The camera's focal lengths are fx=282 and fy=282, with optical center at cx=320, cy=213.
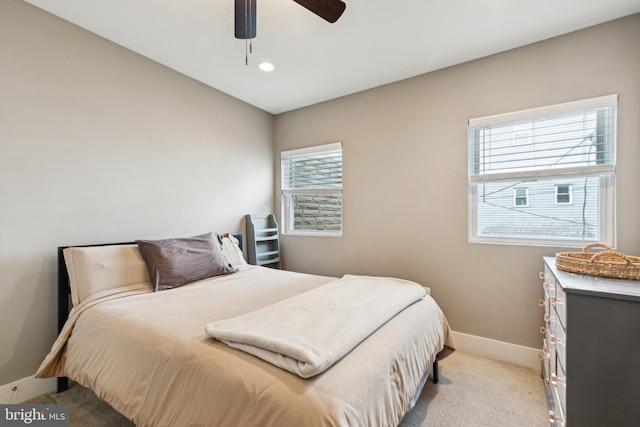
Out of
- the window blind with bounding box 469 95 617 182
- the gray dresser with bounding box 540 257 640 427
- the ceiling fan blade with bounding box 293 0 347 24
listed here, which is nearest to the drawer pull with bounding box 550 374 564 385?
the gray dresser with bounding box 540 257 640 427

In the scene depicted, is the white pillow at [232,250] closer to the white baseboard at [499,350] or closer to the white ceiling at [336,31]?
the white ceiling at [336,31]

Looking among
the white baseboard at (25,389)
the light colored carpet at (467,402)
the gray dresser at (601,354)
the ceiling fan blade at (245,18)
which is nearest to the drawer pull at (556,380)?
the gray dresser at (601,354)

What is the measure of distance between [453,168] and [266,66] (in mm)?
2006

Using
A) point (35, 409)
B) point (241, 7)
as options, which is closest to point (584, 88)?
point (241, 7)

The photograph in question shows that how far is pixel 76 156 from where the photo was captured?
6.93 ft

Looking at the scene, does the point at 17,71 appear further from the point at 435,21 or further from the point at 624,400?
the point at 624,400

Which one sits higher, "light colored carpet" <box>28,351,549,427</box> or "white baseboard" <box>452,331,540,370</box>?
"white baseboard" <box>452,331,540,370</box>

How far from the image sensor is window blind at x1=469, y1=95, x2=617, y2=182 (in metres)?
2.10

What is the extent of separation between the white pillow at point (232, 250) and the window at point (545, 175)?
7.52ft

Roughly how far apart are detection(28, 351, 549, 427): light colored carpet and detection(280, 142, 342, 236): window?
181cm

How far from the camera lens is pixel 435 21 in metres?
2.05

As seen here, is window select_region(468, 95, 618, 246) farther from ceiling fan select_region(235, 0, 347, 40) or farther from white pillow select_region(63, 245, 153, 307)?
white pillow select_region(63, 245, 153, 307)

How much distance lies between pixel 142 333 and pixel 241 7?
1.78 meters

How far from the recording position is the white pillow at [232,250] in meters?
2.89
